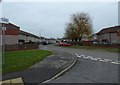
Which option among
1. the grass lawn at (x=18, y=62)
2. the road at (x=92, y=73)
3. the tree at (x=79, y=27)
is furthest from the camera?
the tree at (x=79, y=27)

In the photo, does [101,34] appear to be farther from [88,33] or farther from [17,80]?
[17,80]

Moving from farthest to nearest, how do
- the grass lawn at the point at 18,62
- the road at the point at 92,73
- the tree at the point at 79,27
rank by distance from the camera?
the tree at the point at 79,27 < the grass lawn at the point at 18,62 < the road at the point at 92,73

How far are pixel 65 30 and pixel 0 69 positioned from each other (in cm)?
7175

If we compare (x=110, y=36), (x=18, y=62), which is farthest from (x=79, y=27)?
(x=18, y=62)

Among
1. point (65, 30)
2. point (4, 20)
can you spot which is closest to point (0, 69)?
point (4, 20)

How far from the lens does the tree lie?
7669 centimetres

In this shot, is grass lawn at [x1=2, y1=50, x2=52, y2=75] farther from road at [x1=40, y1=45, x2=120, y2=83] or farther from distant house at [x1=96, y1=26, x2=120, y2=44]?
distant house at [x1=96, y1=26, x2=120, y2=44]

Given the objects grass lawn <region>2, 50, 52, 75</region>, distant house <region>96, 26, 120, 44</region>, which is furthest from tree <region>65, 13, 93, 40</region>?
grass lawn <region>2, 50, 52, 75</region>

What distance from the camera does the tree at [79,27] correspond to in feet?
252

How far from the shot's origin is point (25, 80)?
30.2 ft

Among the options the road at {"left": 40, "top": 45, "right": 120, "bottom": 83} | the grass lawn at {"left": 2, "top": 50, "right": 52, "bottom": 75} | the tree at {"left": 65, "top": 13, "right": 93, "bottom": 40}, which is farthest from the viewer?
the tree at {"left": 65, "top": 13, "right": 93, "bottom": 40}

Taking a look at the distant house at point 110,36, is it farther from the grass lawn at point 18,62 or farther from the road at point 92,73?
the road at point 92,73

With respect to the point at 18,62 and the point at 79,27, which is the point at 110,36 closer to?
the point at 79,27

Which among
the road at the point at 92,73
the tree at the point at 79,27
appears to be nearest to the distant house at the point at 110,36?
the tree at the point at 79,27
